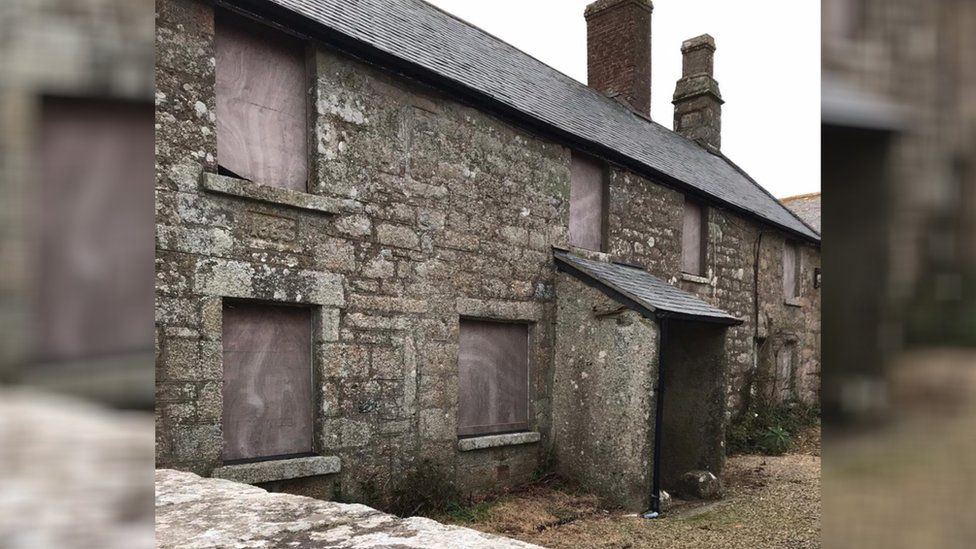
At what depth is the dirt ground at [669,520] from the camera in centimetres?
550

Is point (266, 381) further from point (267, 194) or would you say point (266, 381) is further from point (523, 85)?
point (523, 85)

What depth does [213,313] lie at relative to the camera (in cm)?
477

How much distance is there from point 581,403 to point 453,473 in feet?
5.86

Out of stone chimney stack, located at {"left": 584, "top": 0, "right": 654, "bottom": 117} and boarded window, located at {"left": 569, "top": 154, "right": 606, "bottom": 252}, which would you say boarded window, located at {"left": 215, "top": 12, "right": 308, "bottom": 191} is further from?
stone chimney stack, located at {"left": 584, "top": 0, "right": 654, "bottom": 117}

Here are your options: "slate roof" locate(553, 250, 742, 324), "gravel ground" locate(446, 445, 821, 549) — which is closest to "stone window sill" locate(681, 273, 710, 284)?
"slate roof" locate(553, 250, 742, 324)

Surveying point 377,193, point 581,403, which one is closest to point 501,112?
point 377,193

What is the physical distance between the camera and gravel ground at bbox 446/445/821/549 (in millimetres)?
5492

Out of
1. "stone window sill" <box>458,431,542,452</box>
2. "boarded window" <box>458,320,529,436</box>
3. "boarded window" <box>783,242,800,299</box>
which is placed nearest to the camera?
"stone window sill" <box>458,431,542,452</box>

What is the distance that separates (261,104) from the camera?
5.43m

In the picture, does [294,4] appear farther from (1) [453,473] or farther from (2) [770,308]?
(2) [770,308]

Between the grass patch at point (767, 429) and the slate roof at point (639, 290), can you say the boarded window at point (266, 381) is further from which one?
the grass patch at point (767, 429)

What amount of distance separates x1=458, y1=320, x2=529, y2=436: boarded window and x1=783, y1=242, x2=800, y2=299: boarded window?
26.7ft
